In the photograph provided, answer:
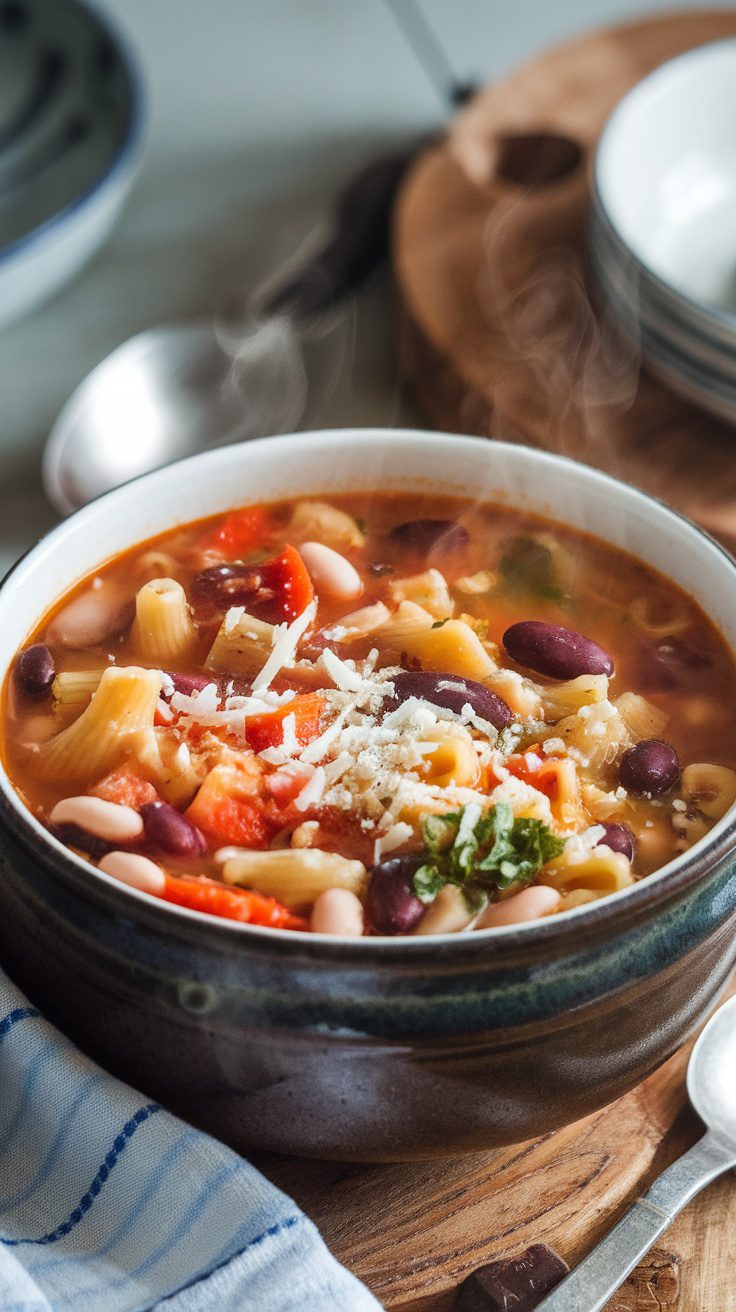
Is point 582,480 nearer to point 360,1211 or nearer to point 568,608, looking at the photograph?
point 568,608

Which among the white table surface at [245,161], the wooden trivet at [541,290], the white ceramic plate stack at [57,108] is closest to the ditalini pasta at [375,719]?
the wooden trivet at [541,290]

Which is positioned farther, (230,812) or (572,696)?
(572,696)

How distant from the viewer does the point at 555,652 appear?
2268 mm

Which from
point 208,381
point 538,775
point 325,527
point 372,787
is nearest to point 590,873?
point 538,775

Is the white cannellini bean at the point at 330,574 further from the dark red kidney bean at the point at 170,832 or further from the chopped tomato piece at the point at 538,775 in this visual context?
the dark red kidney bean at the point at 170,832

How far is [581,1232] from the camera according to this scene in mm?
1903

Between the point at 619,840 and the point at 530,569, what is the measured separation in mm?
681

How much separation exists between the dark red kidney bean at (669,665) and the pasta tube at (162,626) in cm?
73

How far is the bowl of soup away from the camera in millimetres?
1682

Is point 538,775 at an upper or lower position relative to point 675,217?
upper

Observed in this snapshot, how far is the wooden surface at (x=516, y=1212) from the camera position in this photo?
73.0 inches

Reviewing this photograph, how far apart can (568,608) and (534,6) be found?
4.37 meters

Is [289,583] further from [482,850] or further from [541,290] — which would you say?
[541,290]

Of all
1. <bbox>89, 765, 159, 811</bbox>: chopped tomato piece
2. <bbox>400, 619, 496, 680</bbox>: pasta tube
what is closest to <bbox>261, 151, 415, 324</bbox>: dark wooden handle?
<bbox>400, 619, 496, 680</bbox>: pasta tube
